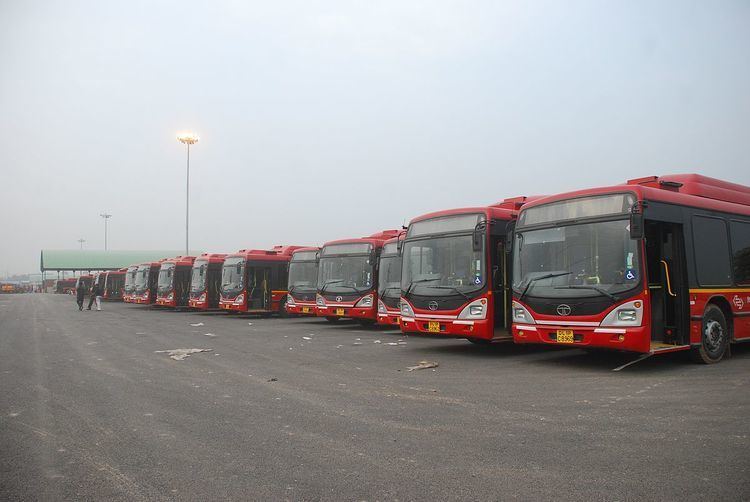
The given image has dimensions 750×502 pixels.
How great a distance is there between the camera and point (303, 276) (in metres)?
20.5

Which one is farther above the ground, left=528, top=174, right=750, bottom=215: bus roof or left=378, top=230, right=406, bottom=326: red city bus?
left=528, top=174, right=750, bottom=215: bus roof

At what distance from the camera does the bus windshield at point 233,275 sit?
74.7ft

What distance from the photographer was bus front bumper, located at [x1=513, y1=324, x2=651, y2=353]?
8055 mm

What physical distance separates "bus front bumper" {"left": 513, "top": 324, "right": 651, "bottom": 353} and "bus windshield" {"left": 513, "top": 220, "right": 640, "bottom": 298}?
Answer: 1.68ft

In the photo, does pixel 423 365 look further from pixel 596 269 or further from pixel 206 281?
pixel 206 281

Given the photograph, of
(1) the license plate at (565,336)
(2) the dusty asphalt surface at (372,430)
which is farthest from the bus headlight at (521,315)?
(2) the dusty asphalt surface at (372,430)

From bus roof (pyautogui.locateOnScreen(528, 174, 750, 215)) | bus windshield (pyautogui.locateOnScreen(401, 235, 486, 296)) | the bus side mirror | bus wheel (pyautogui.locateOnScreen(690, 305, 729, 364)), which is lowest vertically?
bus wheel (pyautogui.locateOnScreen(690, 305, 729, 364))

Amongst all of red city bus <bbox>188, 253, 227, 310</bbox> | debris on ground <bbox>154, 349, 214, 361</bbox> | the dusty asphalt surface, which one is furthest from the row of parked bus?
red city bus <bbox>188, 253, 227, 310</bbox>

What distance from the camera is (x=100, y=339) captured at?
14.2 metres

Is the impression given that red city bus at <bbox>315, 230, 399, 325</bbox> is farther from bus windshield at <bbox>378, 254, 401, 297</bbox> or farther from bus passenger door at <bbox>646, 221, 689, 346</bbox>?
bus passenger door at <bbox>646, 221, 689, 346</bbox>

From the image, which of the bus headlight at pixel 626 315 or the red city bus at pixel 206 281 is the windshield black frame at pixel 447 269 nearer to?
the bus headlight at pixel 626 315

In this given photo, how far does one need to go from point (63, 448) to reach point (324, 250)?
1384cm

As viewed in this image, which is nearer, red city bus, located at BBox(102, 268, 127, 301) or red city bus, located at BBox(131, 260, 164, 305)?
red city bus, located at BBox(131, 260, 164, 305)

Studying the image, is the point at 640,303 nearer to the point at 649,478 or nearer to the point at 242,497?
the point at 649,478
